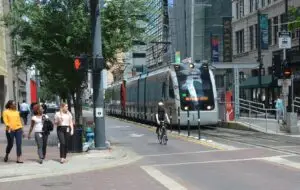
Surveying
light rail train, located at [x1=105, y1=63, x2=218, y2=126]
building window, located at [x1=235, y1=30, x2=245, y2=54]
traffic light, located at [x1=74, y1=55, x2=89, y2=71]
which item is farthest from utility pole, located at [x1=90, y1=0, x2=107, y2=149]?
building window, located at [x1=235, y1=30, x2=245, y2=54]

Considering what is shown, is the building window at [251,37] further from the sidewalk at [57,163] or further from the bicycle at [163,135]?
the sidewalk at [57,163]

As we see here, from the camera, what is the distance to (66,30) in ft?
66.3

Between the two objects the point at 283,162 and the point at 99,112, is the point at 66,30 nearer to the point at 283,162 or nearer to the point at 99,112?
the point at 99,112

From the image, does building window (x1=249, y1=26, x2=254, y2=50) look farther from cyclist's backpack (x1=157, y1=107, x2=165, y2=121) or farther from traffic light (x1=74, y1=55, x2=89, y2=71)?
traffic light (x1=74, y1=55, x2=89, y2=71)

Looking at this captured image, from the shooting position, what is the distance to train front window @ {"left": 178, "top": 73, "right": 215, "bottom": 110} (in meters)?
31.2

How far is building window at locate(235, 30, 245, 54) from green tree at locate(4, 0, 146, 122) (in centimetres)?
4411

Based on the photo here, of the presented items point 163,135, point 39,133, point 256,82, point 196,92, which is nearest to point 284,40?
point 196,92

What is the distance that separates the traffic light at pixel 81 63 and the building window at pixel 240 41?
47143 millimetres

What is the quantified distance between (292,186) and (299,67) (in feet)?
122

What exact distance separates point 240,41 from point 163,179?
179 feet

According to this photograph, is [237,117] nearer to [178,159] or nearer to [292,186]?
[178,159]

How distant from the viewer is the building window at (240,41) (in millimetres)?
64244

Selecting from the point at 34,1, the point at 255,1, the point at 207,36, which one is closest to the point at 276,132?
the point at 34,1

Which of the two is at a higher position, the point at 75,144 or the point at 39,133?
the point at 39,133
